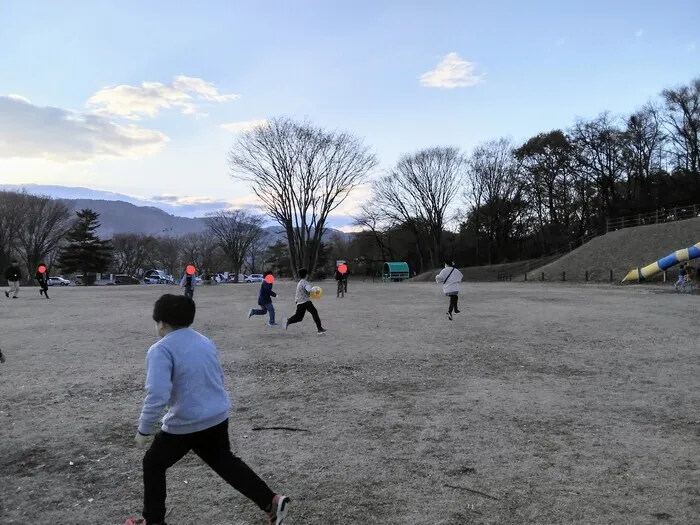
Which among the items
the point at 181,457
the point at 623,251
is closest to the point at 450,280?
the point at 181,457

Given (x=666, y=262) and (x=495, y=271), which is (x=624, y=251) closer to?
(x=666, y=262)

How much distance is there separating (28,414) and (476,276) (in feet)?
158

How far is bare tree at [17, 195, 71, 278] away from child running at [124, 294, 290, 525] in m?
52.7

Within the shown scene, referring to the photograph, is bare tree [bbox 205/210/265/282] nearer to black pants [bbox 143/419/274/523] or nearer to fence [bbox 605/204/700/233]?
fence [bbox 605/204/700/233]

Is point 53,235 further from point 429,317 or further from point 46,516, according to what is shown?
point 46,516

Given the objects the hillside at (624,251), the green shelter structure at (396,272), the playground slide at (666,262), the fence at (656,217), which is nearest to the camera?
the playground slide at (666,262)

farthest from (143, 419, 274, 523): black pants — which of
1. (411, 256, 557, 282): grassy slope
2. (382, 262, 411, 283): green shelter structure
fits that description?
(382, 262, 411, 283): green shelter structure

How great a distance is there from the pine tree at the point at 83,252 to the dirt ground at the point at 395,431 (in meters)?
53.0

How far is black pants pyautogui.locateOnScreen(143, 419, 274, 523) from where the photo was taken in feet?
8.54

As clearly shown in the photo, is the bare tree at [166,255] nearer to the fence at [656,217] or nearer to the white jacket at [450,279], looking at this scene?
the fence at [656,217]

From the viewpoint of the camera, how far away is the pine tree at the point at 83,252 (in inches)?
2223

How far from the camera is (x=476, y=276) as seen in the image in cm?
5019

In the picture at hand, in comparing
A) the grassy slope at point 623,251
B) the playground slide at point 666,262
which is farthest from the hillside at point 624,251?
the playground slide at point 666,262

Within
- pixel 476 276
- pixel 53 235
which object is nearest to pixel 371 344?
pixel 476 276
